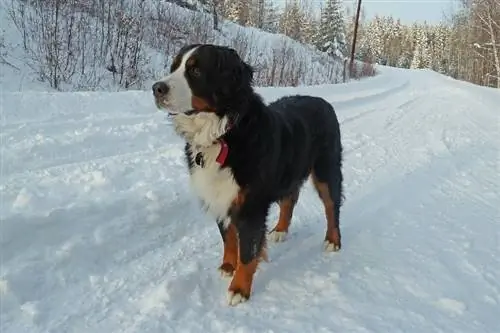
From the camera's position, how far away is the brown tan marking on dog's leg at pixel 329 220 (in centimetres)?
389

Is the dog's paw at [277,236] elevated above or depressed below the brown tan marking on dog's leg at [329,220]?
below

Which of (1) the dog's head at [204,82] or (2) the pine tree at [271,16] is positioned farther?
(2) the pine tree at [271,16]

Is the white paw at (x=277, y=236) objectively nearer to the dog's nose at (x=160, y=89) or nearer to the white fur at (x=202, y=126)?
the white fur at (x=202, y=126)

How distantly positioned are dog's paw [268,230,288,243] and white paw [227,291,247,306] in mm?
1030

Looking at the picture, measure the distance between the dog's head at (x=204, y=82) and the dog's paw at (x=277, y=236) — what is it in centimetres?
150

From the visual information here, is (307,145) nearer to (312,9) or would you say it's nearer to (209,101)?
(209,101)

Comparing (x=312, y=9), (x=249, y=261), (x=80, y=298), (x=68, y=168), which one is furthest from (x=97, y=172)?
(x=312, y=9)

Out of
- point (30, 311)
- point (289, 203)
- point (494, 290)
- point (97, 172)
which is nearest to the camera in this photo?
point (30, 311)

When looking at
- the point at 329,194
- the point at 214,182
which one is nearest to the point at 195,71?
the point at 214,182

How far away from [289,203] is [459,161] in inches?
162

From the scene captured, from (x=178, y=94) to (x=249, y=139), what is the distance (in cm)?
56

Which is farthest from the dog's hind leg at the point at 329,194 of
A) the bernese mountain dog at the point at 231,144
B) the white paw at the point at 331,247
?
the bernese mountain dog at the point at 231,144

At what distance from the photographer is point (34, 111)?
20.4ft

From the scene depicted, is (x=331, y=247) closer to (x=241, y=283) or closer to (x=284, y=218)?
(x=284, y=218)
